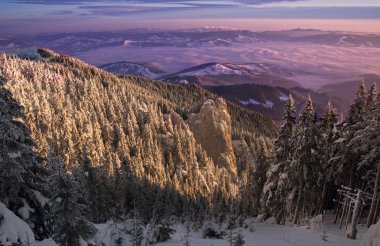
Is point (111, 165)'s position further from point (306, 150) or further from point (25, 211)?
point (25, 211)

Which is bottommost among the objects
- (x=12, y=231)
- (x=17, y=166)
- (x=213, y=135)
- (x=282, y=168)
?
(x=213, y=135)

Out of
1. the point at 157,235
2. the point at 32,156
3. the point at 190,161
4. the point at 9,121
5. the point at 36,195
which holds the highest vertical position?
the point at 9,121

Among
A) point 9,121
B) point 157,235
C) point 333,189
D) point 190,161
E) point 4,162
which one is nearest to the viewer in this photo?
point 4,162

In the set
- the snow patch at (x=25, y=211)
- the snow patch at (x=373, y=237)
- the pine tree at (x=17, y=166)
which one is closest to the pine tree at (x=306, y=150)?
the snow patch at (x=373, y=237)

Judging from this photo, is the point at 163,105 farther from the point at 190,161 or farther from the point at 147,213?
the point at 147,213

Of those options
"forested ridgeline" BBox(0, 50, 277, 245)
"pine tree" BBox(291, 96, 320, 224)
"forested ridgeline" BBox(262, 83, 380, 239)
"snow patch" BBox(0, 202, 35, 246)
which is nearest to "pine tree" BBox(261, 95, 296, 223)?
"forested ridgeline" BBox(262, 83, 380, 239)

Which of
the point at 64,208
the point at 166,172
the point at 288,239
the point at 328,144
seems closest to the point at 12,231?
the point at 64,208

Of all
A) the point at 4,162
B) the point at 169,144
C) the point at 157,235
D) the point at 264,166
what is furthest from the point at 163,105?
the point at 4,162

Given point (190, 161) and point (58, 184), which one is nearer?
point (58, 184)

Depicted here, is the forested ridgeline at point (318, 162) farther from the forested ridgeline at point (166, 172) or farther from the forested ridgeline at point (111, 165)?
the forested ridgeline at point (111, 165)
